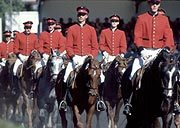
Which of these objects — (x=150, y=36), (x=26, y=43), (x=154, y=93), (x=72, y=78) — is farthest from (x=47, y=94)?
(x=154, y=93)

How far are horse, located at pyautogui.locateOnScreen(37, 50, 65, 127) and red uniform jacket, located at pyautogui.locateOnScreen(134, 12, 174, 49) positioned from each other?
2.97 m

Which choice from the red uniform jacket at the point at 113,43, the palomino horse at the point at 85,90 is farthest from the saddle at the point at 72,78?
the red uniform jacket at the point at 113,43

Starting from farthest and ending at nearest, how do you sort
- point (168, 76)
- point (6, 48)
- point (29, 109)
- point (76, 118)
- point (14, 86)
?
point (6, 48), point (14, 86), point (29, 109), point (76, 118), point (168, 76)

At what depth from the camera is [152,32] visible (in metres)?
11.8

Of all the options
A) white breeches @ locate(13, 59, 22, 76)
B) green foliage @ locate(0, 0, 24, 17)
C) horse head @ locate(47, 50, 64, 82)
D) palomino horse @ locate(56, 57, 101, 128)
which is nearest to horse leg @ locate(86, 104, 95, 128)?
palomino horse @ locate(56, 57, 101, 128)

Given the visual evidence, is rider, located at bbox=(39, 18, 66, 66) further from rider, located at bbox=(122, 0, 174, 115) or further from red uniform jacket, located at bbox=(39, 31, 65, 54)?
rider, located at bbox=(122, 0, 174, 115)

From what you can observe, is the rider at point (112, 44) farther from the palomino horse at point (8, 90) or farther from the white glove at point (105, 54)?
the palomino horse at point (8, 90)

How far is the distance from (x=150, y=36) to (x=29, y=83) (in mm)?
5475

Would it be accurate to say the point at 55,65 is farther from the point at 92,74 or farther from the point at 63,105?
the point at 92,74

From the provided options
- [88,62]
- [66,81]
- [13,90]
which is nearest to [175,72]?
[88,62]

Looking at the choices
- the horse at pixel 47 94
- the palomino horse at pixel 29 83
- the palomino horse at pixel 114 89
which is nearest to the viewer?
the palomino horse at pixel 114 89

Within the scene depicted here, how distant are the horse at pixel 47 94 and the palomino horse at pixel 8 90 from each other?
7.75 ft

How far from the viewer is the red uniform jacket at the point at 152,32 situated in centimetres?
1170

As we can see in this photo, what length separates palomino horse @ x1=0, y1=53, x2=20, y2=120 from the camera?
17969 mm
